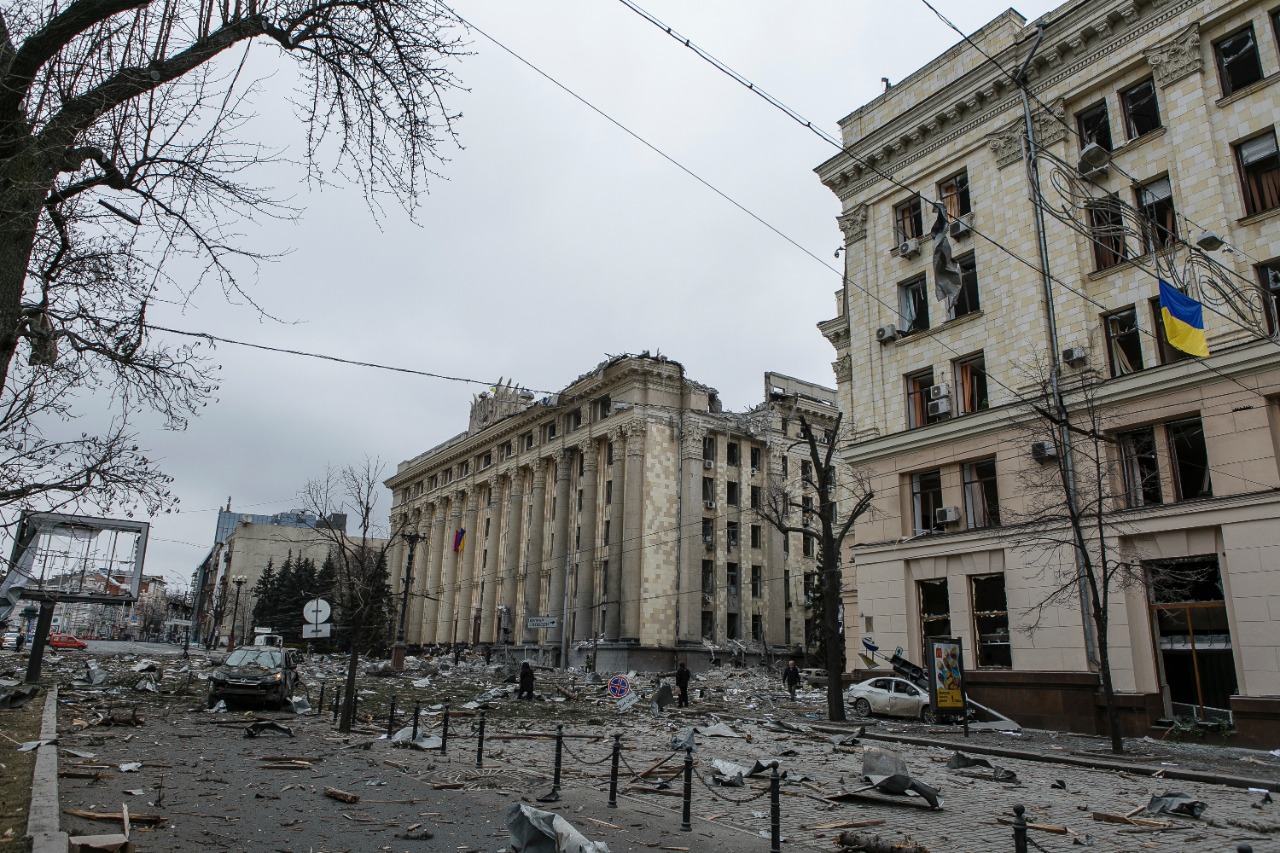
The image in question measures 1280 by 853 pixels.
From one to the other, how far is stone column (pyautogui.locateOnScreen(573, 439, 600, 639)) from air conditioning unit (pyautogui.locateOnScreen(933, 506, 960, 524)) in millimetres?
33350

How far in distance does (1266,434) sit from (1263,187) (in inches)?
241

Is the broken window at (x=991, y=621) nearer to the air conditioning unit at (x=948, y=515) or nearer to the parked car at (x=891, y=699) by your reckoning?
the air conditioning unit at (x=948, y=515)

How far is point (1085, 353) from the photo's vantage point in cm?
2197

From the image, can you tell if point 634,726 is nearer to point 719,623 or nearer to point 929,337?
point 929,337

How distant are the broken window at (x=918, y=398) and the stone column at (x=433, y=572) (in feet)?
197

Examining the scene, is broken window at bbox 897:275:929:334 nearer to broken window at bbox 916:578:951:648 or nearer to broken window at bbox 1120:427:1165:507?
broken window at bbox 1120:427:1165:507

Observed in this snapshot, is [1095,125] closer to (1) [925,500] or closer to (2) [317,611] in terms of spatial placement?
(1) [925,500]

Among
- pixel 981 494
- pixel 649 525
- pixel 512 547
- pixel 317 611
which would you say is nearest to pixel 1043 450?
pixel 981 494

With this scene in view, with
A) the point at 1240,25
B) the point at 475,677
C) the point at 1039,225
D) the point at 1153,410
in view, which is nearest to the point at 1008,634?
the point at 1153,410

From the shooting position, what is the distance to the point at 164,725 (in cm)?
1791

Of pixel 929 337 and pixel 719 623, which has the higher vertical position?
pixel 929 337

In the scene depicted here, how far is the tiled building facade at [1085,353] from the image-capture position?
18781 millimetres

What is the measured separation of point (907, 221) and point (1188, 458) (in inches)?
484

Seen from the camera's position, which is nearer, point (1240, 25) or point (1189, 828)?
point (1189, 828)
